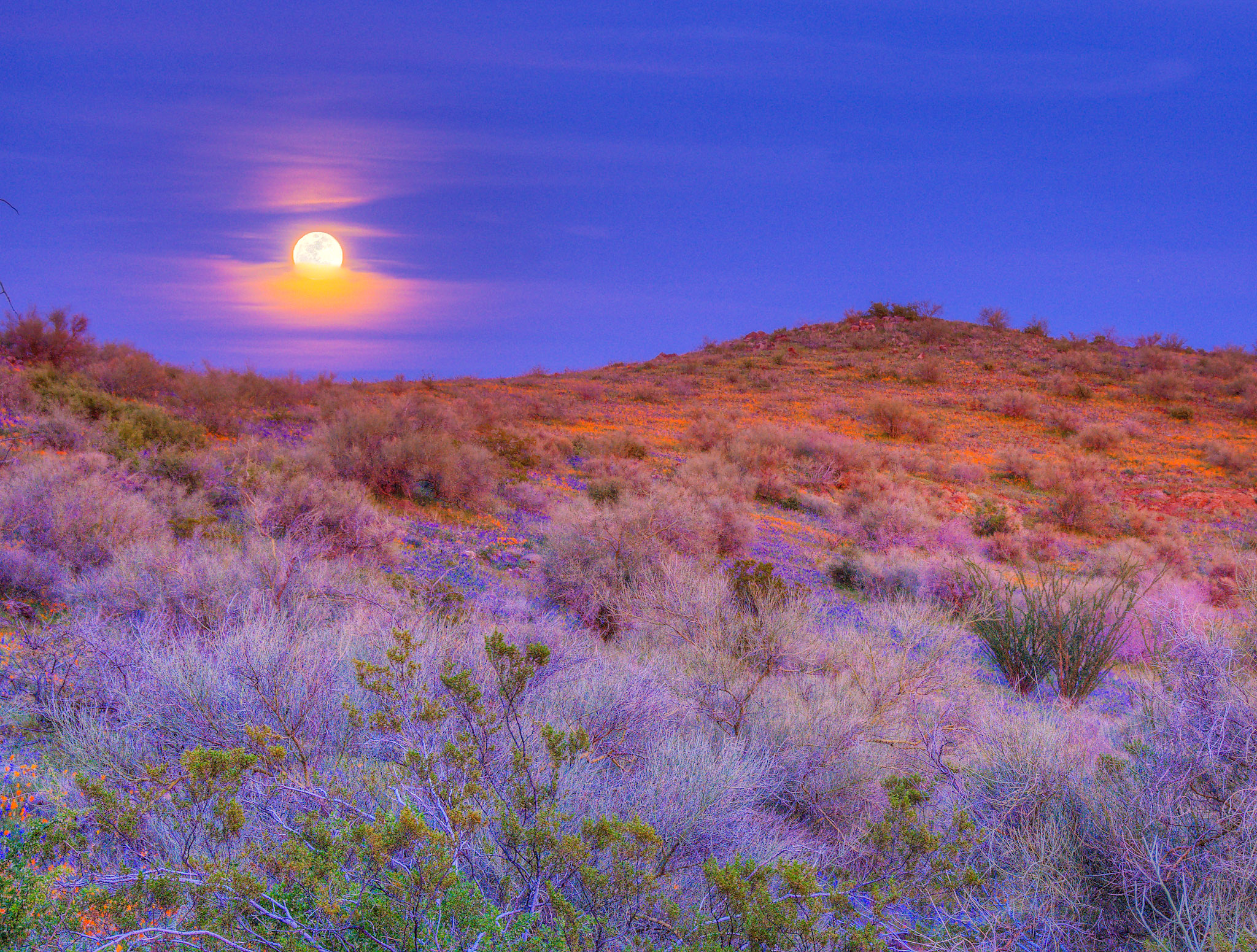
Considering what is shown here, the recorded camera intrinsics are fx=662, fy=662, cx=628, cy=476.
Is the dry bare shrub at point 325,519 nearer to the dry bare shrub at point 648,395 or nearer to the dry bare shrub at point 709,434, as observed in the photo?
the dry bare shrub at point 709,434

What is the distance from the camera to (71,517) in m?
6.57

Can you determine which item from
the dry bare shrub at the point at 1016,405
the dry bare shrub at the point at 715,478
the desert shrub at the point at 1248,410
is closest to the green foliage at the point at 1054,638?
the dry bare shrub at the point at 715,478

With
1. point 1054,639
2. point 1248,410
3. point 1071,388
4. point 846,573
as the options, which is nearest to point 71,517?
point 846,573

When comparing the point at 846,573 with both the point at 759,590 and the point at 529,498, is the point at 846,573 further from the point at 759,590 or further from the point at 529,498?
the point at 529,498

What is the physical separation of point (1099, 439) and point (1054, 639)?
78.4ft

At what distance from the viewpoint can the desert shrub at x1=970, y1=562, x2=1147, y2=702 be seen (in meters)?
6.91

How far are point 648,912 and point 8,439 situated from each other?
38.6 ft

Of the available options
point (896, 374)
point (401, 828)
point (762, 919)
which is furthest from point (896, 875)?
point (896, 374)

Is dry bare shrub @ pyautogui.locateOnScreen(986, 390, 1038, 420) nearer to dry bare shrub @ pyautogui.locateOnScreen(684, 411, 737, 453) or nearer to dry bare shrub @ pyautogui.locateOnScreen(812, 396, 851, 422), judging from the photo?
dry bare shrub @ pyautogui.locateOnScreen(812, 396, 851, 422)

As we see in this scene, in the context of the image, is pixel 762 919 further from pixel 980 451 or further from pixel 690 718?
pixel 980 451

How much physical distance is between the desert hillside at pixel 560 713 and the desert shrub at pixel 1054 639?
5cm

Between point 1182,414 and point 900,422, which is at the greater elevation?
point 1182,414

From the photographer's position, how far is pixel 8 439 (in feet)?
31.3

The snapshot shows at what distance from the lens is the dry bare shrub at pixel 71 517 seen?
6.35m
